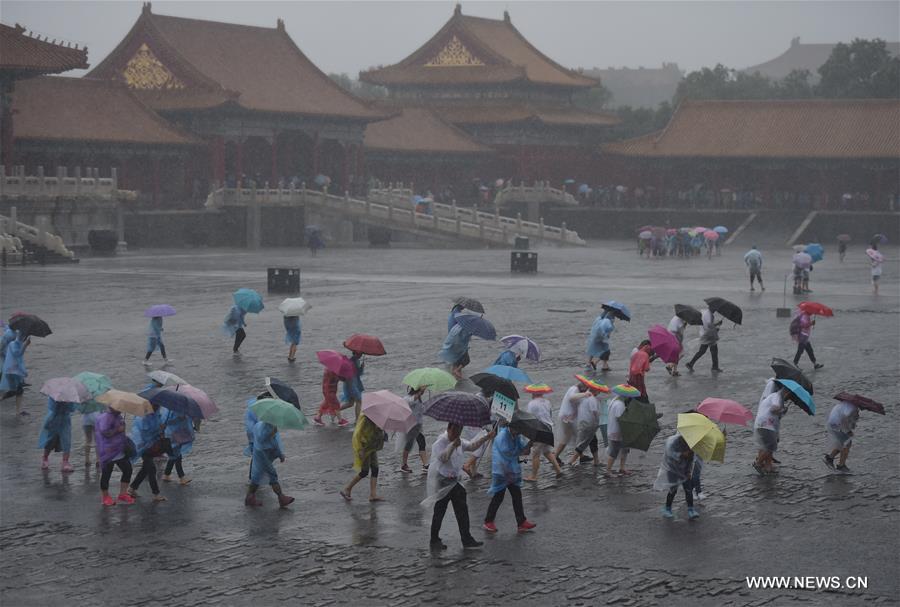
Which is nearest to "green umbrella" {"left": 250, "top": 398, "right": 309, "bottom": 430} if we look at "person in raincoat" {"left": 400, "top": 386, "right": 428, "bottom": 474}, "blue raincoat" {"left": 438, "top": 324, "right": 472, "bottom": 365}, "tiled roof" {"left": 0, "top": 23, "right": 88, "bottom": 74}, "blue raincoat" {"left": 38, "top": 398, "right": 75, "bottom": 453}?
"person in raincoat" {"left": 400, "top": 386, "right": 428, "bottom": 474}

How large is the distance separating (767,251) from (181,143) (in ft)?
81.8

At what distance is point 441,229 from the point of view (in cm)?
5922

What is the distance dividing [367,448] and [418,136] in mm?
59764

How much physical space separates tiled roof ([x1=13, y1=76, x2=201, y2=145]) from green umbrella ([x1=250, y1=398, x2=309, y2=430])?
131ft

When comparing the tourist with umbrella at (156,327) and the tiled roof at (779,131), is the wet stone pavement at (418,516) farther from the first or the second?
the tiled roof at (779,131)

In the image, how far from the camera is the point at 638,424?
14.2 metres

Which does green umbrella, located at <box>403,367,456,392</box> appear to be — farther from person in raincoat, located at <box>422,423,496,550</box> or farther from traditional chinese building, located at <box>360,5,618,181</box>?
traditional chinese building, located at <box>360,5,618,181</box>

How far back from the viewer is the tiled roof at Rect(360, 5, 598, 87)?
76.6 metres

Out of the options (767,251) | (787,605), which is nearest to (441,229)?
(767,251)

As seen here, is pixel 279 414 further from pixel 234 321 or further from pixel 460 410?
pixel 234 321

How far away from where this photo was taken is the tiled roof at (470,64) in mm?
76625

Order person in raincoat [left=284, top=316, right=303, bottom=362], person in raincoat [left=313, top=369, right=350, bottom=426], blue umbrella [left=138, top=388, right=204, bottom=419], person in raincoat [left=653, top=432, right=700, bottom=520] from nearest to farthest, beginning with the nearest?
person in raincoat [left=653, top=432, right=700, bottom=520] → blue umbrella [left=138, top=388, right=204, bottom=419] → person in raincoat [left=313, top=369, right=350, bottom=426] → person in raincoat [left=284, top=316, right=303, bottom=362]

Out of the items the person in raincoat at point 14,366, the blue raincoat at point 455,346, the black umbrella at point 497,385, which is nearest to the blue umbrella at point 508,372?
the black umbrella at point 497,385

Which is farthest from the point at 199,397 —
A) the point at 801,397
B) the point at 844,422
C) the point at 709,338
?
the point at 709,338
